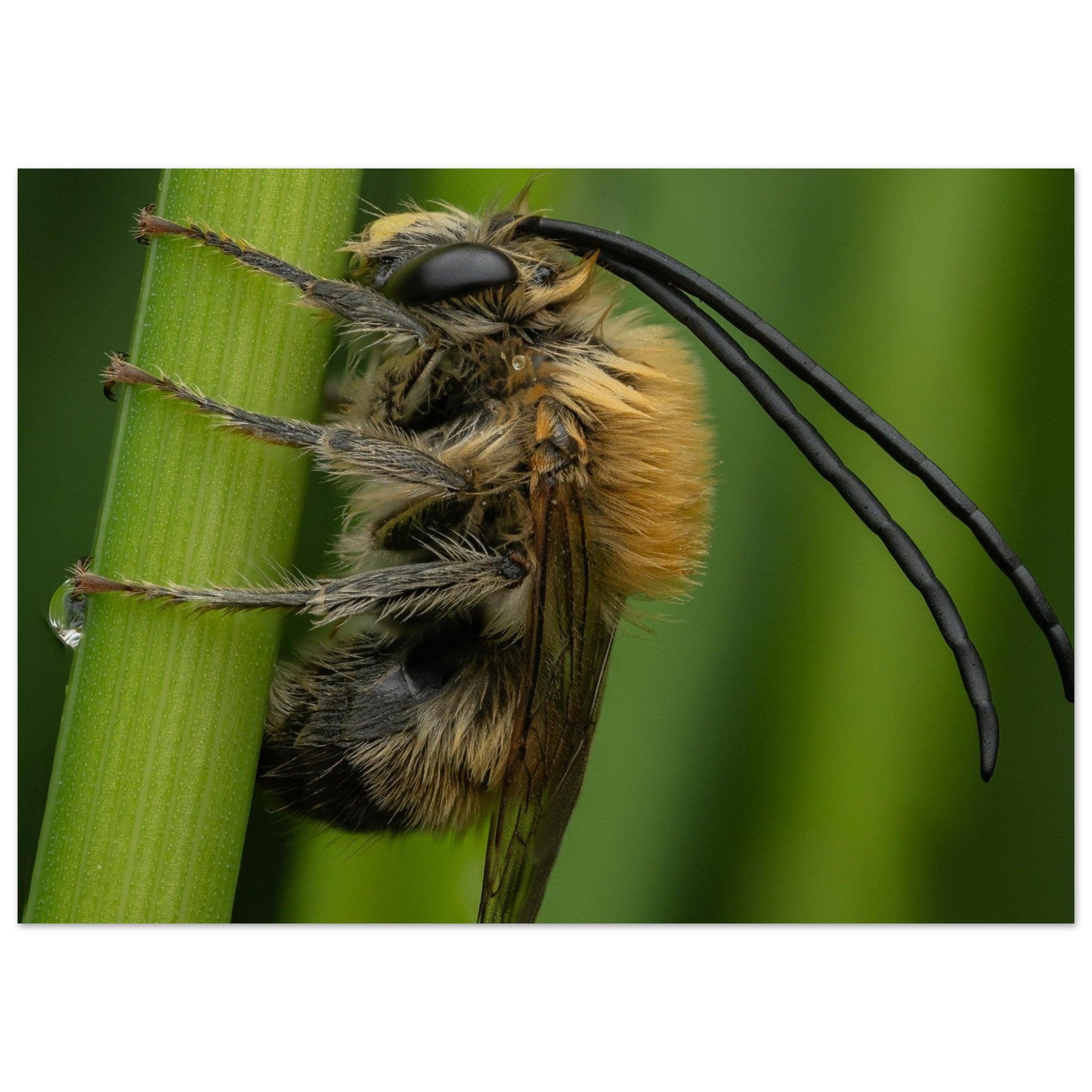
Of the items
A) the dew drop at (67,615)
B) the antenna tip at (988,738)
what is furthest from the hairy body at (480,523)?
the antenna tip at (988,738)

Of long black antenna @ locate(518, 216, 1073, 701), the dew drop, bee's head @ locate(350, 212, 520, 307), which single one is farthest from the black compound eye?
the dew drop

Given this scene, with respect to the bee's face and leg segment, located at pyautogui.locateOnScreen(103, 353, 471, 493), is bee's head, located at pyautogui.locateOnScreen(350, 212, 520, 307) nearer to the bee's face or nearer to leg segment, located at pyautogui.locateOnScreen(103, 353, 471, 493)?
the bee's face

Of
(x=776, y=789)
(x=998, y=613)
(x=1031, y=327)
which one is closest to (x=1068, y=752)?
(x=998, y=613)

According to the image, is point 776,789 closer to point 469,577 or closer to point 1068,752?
point 1068,752

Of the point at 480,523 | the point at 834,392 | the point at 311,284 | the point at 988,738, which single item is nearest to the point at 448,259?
the point at 311,284

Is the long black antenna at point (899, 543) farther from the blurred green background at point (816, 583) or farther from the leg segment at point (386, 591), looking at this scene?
the leg segment at point (386, 591)

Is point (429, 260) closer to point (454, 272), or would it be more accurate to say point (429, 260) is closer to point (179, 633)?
point (454, 272)
